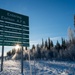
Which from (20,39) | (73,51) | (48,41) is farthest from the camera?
(48,41)

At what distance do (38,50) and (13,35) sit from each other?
65.7 m

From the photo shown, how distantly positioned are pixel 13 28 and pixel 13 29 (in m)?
0.09

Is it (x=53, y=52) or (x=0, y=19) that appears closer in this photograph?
(x=0, y=19)

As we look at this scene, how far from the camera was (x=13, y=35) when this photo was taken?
45.8 feet

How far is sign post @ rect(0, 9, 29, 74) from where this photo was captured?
531 inches

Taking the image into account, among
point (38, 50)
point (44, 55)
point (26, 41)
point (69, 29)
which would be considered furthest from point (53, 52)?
point (26, 41)

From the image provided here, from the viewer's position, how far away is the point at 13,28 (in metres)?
14.0

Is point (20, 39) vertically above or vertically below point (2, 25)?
below

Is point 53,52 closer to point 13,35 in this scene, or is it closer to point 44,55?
point 44,55

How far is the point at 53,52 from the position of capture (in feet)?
228

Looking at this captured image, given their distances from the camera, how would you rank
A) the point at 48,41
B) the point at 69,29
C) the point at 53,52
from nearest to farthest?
the point at 53,52 < the point at 69,29 < the point at 48,41

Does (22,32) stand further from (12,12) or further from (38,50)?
(38,50)

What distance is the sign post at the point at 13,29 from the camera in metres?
13.5

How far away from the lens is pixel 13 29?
1398 centimetres
